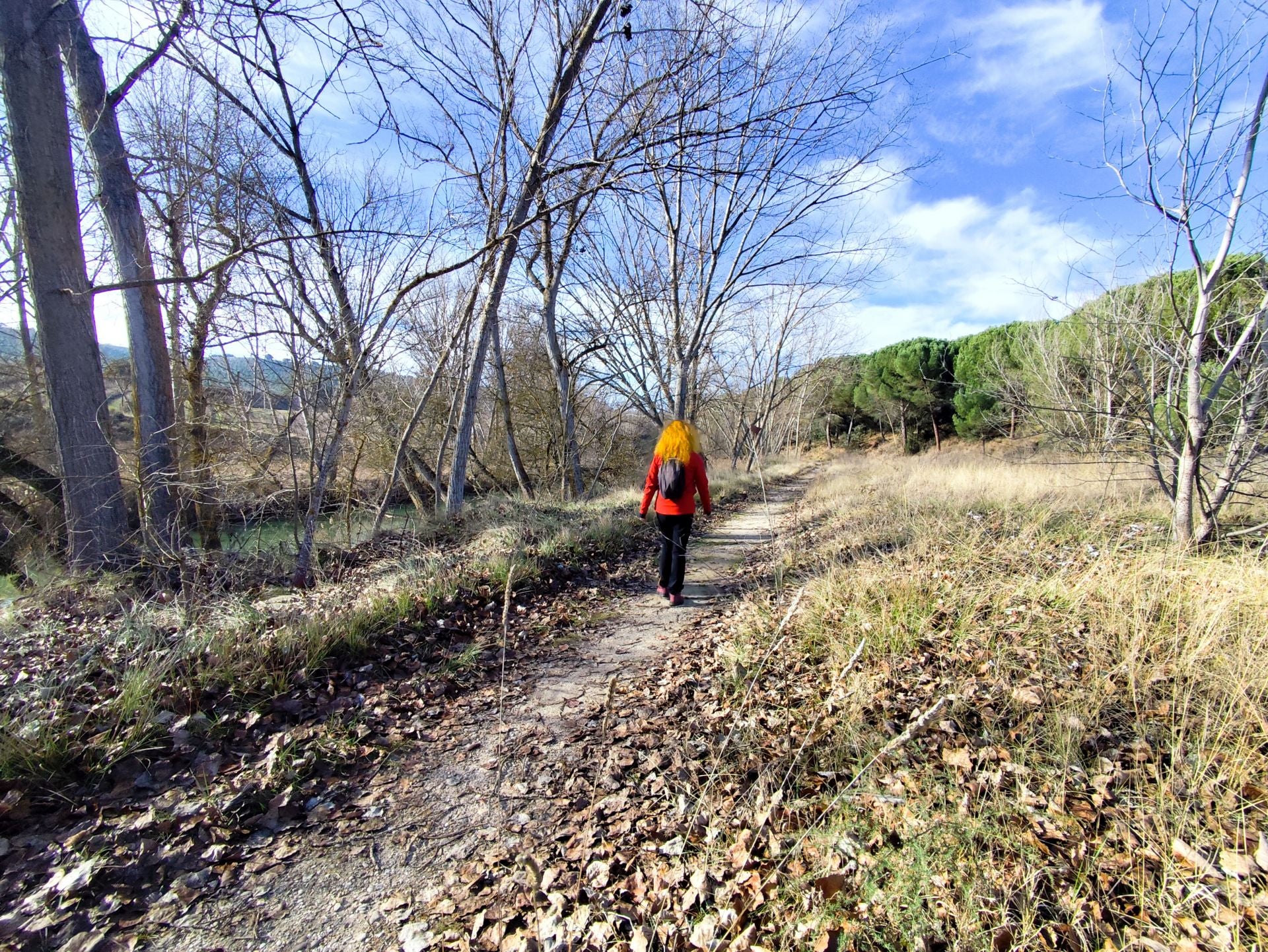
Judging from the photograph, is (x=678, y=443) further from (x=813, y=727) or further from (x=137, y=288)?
(x=137, y=288)

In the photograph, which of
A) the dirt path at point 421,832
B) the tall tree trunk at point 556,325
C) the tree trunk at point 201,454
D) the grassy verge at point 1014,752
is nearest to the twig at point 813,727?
the grassy verge at point 1014,752

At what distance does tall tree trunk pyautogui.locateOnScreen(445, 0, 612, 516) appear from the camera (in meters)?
7.64

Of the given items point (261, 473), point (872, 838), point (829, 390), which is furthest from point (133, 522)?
point (829, 390)

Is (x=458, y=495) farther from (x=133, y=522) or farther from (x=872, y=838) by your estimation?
(x=872, y=838)

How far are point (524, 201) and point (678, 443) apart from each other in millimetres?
5305

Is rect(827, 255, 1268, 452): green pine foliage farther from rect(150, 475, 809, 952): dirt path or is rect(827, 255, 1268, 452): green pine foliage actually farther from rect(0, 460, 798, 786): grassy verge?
rect(0, 460, 798, 786): grassy verge

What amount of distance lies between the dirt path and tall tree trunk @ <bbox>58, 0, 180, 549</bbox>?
463 cm

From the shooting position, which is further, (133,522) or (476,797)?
(133,522)

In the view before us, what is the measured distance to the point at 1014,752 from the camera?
2.53 meters

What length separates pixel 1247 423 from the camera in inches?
179

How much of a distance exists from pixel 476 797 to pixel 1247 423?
22.6 feet

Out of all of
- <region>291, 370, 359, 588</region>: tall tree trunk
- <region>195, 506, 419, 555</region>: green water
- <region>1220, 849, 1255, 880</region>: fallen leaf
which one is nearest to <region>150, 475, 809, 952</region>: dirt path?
<region>1220, 849, 1255, 880</region>: fallen leaf

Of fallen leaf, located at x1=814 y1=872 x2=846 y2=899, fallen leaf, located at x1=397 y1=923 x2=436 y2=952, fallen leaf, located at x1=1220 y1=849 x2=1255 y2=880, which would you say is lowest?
fallen leaf, located at x1=397 y1=923 x2=436 y2=952

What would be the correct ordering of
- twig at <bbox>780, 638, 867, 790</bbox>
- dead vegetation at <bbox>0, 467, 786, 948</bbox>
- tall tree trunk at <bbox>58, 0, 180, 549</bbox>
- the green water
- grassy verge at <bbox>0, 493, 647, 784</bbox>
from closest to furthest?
dead vegetation at <bbox>0, 467, 786, 948</bbox> → twig at <bbox>780, 638, 867, 790</bbox> → grassy verge at <bbox>0, 493, 647, 784</bbox> → tall tree trunk at <bbox>58, 0, 180, 549</bbox> → the green water
